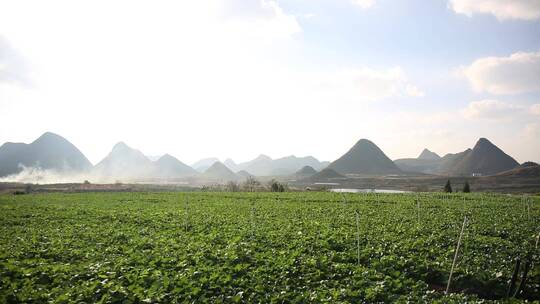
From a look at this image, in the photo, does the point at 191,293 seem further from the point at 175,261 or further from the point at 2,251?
the point at 2,251

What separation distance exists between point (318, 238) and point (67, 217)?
20.8 metres

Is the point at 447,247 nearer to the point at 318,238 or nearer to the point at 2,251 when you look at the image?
the point at 318,238

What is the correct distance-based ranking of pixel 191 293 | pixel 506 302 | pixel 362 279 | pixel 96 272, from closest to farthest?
pixel 506 302 < pixel 191 293 < pixel 362 279 < pixel 96 272

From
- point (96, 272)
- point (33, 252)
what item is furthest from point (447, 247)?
point (33, 252)

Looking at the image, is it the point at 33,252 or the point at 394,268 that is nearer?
the point at 394,268

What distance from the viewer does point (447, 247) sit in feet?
51.0

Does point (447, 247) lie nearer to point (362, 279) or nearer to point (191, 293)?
point (362, 279)

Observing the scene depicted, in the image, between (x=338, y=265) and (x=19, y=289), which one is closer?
(x=19, y=289)

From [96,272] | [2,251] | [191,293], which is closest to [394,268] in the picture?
[191,293]

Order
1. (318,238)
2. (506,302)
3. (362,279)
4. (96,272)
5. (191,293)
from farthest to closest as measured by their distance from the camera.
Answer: (318,238) → (96,272) → (362,279) → (191,293) → (506,302)

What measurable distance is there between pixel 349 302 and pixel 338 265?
9.04 ft

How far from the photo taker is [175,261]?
12.9 m

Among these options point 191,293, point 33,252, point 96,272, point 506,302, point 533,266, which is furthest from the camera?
point 33,252

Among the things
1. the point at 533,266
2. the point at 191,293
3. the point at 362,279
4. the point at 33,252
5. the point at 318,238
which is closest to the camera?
the point at 191,293
